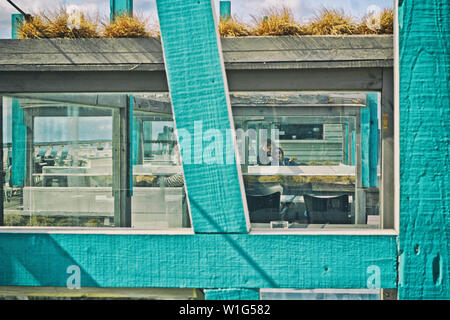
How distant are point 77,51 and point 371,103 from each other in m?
1.83

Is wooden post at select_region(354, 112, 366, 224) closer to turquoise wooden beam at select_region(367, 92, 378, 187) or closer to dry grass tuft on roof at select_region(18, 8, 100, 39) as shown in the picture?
turquoise wooden beam at select_region(367, 92, 378, 187)

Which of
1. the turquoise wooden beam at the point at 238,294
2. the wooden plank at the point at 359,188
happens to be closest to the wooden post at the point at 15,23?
the turquoise wooden beam at the point at 238,294

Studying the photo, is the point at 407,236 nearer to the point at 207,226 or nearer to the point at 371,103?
the point at 371,103

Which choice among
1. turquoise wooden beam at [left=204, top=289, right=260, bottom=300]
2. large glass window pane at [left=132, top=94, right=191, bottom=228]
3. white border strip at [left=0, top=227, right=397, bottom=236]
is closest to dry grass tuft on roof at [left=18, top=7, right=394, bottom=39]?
large glass window pane at [left=132, top=94, right=191, bottom=228]

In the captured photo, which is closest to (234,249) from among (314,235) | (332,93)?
(314,235)

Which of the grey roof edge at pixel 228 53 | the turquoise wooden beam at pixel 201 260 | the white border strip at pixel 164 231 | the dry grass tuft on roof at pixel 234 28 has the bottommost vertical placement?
the turquoise wooden beam at pixel 201 260

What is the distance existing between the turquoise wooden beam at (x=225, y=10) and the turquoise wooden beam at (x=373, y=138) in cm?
99

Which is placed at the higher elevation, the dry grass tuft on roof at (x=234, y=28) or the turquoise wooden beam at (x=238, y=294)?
the dry grass tuft on roof at (x=234, y=28)

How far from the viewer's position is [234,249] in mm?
2857

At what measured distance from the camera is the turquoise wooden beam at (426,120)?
2.71 meters

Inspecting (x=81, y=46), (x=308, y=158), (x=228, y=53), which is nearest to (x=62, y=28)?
(x=81, y=46)

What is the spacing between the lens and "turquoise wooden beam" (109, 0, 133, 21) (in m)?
3.07

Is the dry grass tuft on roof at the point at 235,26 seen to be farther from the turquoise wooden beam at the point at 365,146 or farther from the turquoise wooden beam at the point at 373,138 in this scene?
the turquoise wooden beam at the point at 365,146

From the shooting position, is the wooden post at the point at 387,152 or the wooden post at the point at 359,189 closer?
the wooden post at the point at 387,152
